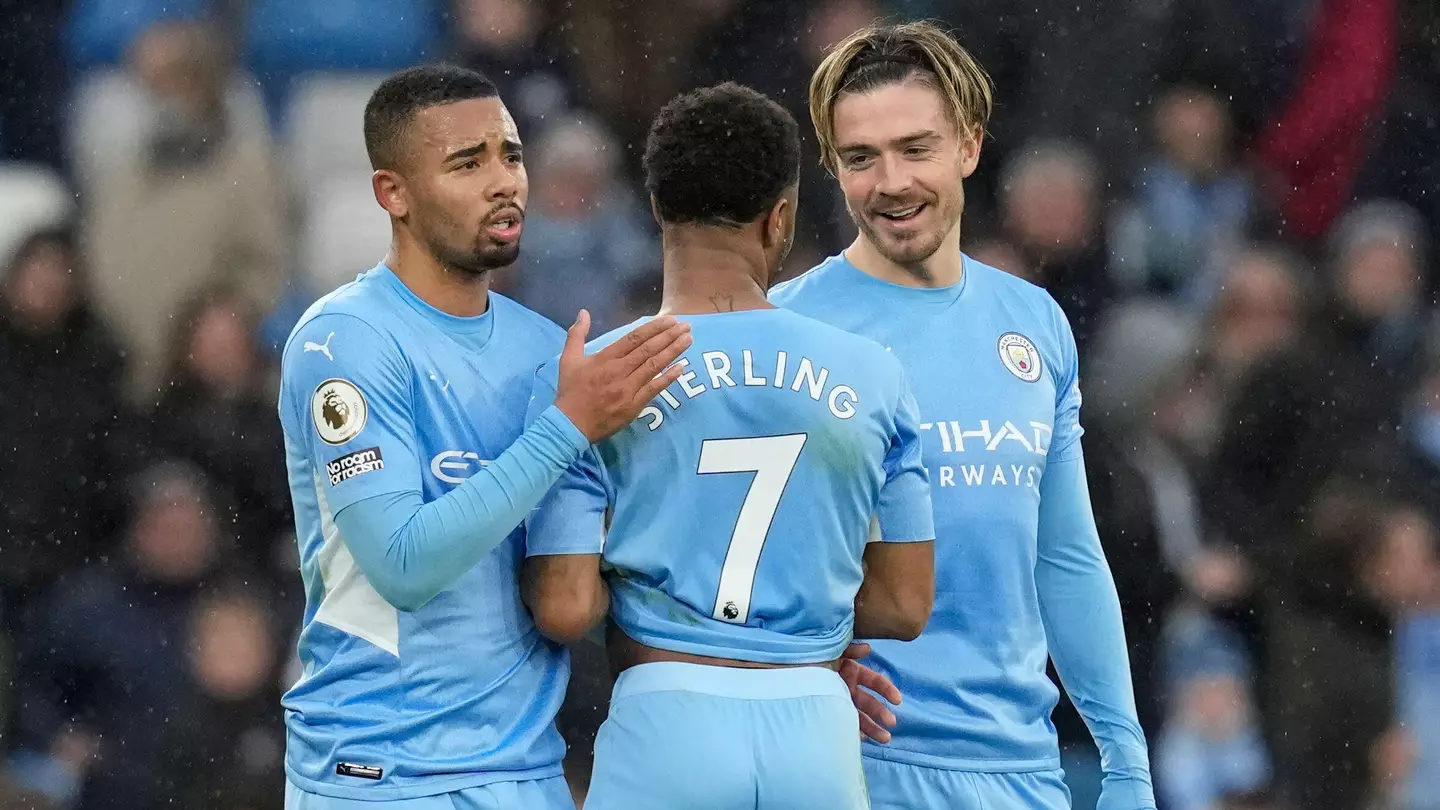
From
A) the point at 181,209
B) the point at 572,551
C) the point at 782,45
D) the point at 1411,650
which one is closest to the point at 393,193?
the point at 572,551

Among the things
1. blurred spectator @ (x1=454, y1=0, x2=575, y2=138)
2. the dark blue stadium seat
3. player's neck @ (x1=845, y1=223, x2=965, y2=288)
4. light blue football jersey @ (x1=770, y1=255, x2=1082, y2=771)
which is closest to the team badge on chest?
light blue football jersey @ (x1=770, y1=255, x2=1082, y2=771)

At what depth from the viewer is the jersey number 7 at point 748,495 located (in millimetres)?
2371

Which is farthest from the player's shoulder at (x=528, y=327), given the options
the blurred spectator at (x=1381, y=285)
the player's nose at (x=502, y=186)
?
the blurred spectator at (x=1381, y=285)

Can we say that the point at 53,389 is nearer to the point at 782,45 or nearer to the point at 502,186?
the point at 782,45

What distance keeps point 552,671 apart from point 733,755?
47 centimetres

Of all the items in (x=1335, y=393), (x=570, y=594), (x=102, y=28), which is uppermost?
(x=102, y=28)

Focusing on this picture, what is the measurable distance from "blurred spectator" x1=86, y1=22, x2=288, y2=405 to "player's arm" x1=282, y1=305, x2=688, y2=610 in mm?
3197

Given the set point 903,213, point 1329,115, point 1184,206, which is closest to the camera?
point 903,213

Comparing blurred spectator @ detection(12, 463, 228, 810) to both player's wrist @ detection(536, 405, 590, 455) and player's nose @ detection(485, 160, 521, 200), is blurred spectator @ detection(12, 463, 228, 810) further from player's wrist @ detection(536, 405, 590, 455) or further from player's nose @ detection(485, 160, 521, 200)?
player's wrist @ detection(536, 405, 590, 455)

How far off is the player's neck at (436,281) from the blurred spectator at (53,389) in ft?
9.87

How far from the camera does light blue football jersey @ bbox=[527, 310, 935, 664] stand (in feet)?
7.80

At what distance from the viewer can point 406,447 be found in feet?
8.20

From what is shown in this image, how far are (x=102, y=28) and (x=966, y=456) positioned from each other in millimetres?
3949

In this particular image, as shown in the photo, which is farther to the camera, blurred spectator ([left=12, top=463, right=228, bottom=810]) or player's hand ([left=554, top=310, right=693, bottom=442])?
blurred spectator ([left=12, top=463, right=228, bottom=810])
